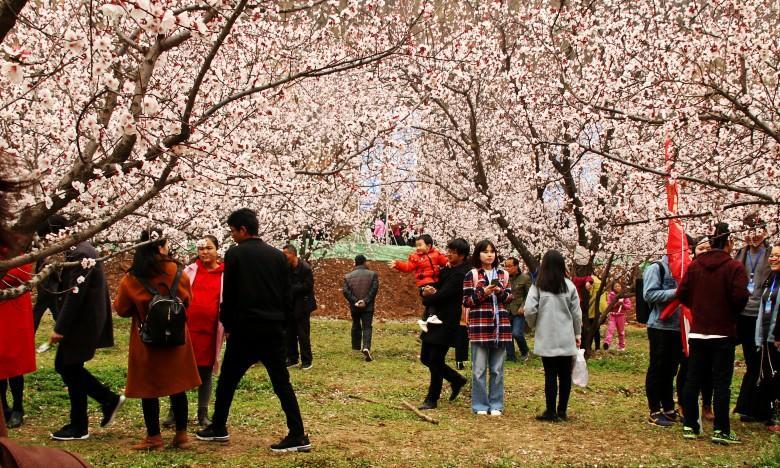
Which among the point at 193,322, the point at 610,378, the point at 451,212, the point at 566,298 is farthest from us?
the point at 451,212

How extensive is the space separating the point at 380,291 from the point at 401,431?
22162 millimetres

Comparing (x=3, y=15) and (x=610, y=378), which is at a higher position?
(x=3, y=15)

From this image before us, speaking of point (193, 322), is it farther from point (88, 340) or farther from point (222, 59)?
point (222, 59)

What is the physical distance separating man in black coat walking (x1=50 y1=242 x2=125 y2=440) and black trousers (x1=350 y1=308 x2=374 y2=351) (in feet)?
25.4

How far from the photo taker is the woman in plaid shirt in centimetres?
931

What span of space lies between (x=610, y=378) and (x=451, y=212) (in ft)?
35.8

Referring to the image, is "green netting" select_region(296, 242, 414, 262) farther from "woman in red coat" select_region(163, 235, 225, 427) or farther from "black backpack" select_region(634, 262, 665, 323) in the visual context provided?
"woman in red coat" select_region(163, 235, 225, 427)

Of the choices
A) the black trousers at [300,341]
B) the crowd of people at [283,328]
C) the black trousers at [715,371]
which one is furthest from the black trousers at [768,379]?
the black trousers at [300,341]

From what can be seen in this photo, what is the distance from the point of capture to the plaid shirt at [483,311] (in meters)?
9.30

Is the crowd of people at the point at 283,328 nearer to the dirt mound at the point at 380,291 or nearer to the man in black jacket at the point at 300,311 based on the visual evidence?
the man in black jacket at the point at 300,311

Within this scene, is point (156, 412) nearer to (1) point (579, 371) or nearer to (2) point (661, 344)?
(1) point (579, 371)

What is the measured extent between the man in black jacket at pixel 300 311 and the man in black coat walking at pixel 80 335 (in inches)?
236

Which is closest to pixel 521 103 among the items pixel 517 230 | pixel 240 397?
pixel 517 230

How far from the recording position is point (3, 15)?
3.92 m
